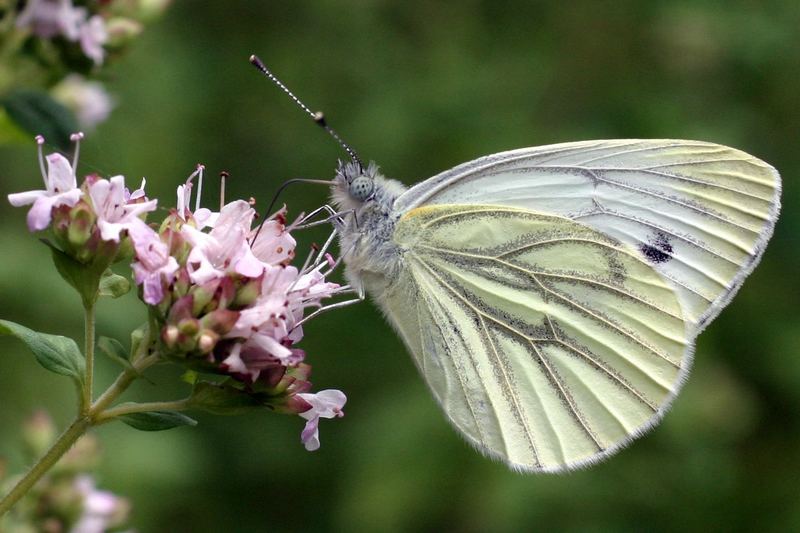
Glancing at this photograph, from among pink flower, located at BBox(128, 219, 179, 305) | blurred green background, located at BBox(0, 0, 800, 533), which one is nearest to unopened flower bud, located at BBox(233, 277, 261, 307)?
pink flower, located at BBox(128, 219, 179, 305)

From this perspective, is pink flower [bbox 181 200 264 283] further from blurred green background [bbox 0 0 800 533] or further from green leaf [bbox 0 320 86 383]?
blurred green background [bbox 0 0 800 533]

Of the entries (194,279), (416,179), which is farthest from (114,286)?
(416,179)

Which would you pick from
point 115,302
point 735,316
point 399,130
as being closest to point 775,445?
point 735,316

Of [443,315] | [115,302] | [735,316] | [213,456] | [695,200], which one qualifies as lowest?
[213,456]

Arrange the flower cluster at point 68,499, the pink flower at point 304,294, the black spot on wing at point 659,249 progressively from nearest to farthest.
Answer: the pink flower at point 304,294 → the flower cluster at point 68,499 → the black spot on wing at point 659,249

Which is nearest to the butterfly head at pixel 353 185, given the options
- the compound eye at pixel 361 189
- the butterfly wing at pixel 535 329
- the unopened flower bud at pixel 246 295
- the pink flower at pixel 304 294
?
the compound eye at pixel 361 189

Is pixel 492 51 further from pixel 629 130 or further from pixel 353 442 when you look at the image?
pixel 353 442

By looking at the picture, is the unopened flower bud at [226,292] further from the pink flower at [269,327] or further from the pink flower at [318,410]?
the pink flower at [318,410]
